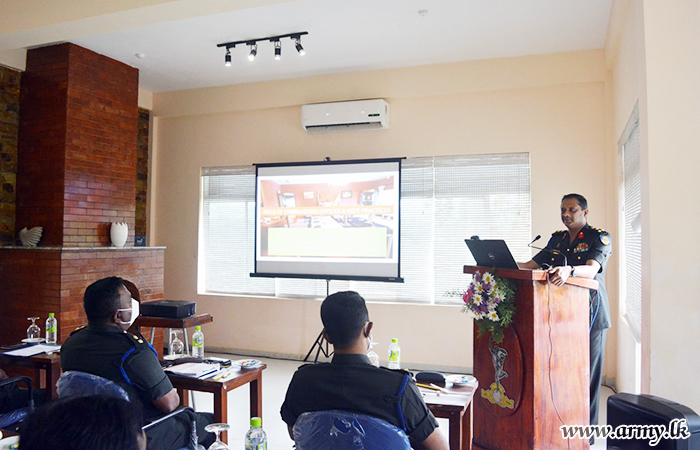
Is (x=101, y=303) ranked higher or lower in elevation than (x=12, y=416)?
higher

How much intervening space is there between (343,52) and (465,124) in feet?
4.80

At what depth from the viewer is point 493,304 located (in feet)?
8.77

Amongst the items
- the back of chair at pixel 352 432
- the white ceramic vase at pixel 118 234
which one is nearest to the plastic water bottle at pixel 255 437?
the back of chair at pixel 352 432

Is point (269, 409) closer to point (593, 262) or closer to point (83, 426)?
point (593, 262)

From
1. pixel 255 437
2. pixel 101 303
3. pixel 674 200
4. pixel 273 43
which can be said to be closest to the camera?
pixel 255 437

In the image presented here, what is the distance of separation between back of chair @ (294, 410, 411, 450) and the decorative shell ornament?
428 centimetres

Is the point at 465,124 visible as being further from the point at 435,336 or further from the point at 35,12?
the point at 35,12

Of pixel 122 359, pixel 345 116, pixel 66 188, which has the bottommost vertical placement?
pixel 122 359

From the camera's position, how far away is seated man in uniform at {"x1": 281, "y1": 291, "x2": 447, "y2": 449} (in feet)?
4.97

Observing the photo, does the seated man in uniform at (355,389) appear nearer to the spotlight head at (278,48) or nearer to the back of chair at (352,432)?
the back of chair at (352,432)

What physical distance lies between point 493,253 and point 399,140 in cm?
285

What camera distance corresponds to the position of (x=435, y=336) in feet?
17.0

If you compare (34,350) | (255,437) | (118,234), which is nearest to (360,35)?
(118,234)

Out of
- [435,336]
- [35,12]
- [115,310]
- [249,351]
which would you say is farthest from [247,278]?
[115,310]
